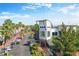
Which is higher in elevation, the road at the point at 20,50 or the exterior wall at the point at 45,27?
the exterior wall at the point at 45,27

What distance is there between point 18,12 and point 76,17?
24.1 inches

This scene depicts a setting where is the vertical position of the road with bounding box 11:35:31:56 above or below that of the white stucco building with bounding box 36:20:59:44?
below

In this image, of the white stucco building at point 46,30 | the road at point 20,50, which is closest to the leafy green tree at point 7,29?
the road at point 20,50

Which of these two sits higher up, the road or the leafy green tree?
the leafy green tree

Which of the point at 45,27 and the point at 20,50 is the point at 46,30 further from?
the point at 20,50

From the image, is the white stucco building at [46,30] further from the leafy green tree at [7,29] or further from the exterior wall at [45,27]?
the leafy green tree at [7,29]

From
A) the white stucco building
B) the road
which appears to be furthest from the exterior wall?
the road

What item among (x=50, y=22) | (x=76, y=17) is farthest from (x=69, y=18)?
(x=50, y=22)

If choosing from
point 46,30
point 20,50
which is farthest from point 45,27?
point 20,50

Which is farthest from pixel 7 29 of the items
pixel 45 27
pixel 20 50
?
pixel 45 27

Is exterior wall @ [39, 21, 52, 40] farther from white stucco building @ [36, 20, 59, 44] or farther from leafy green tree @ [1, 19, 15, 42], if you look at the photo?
leafy green tree @ [1, 19, 15, 42]

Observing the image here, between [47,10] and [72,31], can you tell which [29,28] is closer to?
[47,10]

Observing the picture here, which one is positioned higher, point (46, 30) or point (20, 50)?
point (46, 30)

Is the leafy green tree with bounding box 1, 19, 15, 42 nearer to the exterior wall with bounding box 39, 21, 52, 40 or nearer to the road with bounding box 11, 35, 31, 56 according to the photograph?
the road with bounding box 11, 35, 31, 56
